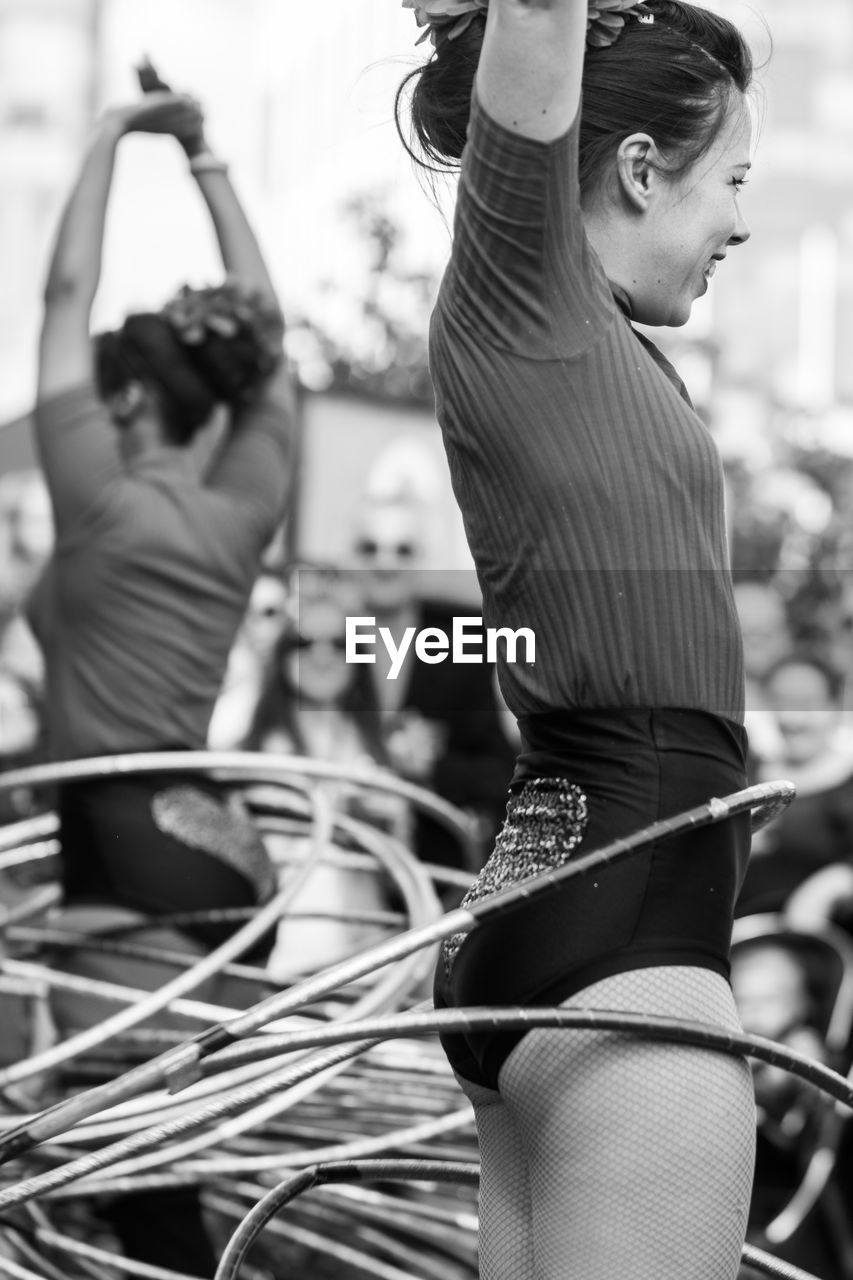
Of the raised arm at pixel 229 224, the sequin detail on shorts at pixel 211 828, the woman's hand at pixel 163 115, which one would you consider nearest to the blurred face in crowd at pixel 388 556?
the raised arm at pixel 229 224

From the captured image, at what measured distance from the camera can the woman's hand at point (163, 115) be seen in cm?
389

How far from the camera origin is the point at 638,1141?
1.71m

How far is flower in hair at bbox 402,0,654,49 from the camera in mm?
1914

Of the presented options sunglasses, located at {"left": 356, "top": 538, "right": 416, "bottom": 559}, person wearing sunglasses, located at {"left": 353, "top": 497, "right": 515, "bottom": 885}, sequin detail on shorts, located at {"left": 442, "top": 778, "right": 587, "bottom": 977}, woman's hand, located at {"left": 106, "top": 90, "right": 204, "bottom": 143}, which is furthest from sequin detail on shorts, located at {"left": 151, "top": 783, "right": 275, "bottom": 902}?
sunglasses, located at {"left": 356, "top": 538, "right": 416, "bottom": 559}

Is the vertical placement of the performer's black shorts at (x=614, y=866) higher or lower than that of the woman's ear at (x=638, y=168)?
lower

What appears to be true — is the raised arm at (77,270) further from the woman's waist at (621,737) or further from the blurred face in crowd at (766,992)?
the blurred face in crowd at (766,992)

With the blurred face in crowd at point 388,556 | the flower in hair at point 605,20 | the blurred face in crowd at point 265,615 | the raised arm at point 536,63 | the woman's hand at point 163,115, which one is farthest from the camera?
the blurred face in crowd at point 388,556

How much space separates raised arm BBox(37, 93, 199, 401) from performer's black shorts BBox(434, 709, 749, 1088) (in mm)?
1926

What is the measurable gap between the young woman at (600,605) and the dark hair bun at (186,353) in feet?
6.12

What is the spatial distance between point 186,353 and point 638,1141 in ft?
7.58

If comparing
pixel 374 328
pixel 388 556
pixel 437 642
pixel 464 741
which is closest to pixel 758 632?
pixel 464 741

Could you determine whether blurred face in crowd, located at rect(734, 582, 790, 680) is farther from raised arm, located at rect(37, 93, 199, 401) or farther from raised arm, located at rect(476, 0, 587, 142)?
raised arm, located at rect(476, 0, 587, 142)

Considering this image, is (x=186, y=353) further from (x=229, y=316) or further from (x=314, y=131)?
(x=314, y=131)

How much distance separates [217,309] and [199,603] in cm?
59
